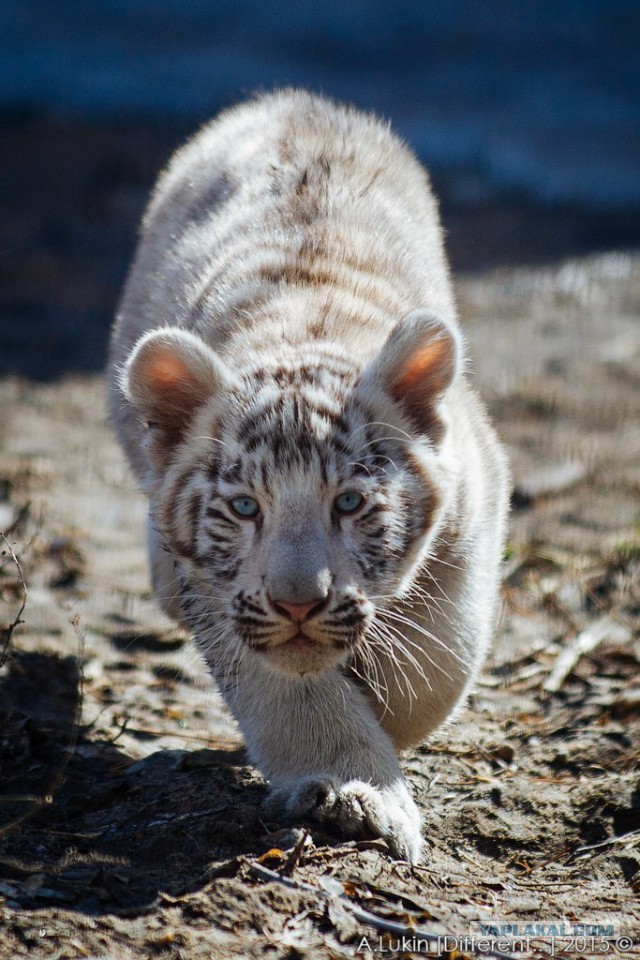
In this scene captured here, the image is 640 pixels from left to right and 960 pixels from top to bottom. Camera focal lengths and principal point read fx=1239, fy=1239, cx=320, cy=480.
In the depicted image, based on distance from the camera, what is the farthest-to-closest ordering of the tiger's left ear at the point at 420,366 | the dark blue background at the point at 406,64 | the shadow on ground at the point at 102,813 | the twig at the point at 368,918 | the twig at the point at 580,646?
the dark blue background at the point at 406,64
the twig at the point at 580,646
the tiger's left ear at the point at 420,366
the shadow on ground at the point at 102,813
the twig at the point at 368,918

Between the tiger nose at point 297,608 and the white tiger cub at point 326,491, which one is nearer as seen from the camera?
the tiger nose at point 297,608

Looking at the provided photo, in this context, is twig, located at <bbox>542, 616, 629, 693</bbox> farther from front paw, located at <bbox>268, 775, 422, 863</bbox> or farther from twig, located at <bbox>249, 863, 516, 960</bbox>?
twig, located at <bbox>249, 863, 516, 960</bbox>

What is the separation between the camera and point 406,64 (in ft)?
38.3

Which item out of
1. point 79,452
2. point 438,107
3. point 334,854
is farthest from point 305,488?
point 438,107

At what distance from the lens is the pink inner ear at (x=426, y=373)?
288 cm

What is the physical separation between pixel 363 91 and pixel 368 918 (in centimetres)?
1021

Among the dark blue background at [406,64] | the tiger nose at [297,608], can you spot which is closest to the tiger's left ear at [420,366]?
the tiger nose at [297,608]

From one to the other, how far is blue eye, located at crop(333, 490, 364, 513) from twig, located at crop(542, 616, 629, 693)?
143 centimetres

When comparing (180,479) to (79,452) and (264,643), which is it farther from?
(79,452)

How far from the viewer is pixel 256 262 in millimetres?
3367

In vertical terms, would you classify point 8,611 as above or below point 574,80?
below

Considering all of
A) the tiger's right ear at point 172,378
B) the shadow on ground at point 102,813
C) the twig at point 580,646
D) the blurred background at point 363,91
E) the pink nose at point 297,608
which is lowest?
the shadow on ground at point 102,813

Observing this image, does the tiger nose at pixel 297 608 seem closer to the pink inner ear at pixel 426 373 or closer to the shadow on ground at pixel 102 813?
the shadow on ground at pixel 102 813

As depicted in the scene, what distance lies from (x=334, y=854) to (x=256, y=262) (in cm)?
160
